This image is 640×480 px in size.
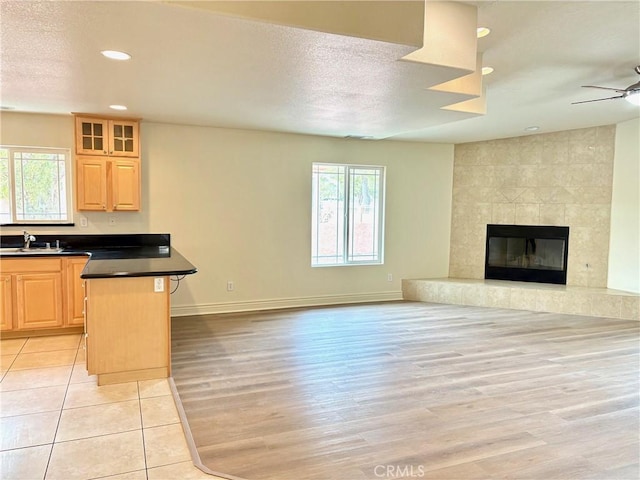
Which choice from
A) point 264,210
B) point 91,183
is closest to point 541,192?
point 264,210

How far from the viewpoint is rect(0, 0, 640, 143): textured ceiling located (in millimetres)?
2242

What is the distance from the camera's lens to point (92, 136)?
185 inches

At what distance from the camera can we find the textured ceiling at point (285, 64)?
7.36ft

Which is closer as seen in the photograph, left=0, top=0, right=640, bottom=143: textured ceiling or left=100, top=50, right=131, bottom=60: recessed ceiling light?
left=0, top=0, right=640, bottom=143: textured ceiling

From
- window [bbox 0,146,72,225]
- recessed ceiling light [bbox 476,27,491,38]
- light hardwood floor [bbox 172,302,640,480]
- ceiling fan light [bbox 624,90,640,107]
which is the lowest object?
light hardwood floor [bbox 172,302,640,480]

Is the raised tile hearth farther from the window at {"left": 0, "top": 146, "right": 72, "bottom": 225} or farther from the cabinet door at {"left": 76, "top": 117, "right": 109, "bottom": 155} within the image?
the window at {"left": 0, "top": 146, "right": 72, "bottom": 225}

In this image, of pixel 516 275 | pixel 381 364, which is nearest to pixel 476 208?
pixel 516 275

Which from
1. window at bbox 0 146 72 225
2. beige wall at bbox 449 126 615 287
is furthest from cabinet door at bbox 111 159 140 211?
beige wall at bbox 449 126 615 287

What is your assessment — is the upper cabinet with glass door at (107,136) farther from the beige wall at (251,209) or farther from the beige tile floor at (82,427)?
the beige tile floor at (82,427)

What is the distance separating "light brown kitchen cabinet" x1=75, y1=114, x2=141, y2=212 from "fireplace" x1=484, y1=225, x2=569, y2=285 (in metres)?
5.19

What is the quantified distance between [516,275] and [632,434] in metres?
4.18

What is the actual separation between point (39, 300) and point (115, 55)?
9.49ft

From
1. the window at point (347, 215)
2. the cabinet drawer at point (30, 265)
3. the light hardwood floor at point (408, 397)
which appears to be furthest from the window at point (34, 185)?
the window at point (347, 215)

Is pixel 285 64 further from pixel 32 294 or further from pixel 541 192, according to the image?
pixel 541 192
